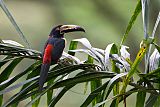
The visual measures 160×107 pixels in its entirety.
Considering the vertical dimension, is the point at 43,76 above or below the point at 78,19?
above

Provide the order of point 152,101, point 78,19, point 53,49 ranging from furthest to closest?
1. point 78,19
2. point 53,49
3. point 152,101

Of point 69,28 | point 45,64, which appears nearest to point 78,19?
point 69,28

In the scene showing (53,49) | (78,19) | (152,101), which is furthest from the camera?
(78,19)

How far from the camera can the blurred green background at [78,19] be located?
11.8ft

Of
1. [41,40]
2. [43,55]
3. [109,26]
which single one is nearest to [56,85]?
[43,55]

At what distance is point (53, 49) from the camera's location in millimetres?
1198

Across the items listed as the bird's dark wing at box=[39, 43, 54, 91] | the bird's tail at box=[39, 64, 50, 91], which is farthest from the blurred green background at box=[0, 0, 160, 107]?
the bird's tail at box=[39, 64, 50, 91]

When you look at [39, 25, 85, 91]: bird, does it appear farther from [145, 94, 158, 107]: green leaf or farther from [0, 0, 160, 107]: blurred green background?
[0, 0, 160, 107]: blurred green background

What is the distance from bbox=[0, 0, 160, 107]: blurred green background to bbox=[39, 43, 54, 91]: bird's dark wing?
92.0 inches

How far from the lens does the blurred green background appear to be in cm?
358

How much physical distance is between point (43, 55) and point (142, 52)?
306mm

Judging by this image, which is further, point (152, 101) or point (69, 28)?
point (69, 28)

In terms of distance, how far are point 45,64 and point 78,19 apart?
8.84 feet

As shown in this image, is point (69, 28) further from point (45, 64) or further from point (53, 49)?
point (45, 64)
